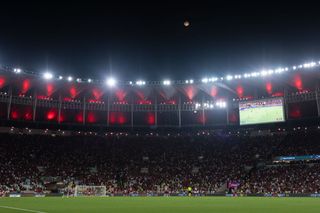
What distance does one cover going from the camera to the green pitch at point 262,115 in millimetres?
60969

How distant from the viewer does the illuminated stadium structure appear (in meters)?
63.9

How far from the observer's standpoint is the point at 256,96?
6994 cm

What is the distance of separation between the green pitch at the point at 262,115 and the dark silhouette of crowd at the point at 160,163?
21.1 feet

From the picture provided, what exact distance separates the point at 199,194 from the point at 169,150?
17332 mm

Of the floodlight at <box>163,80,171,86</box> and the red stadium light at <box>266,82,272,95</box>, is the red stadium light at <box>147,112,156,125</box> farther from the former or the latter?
the red stadium light at <box>266,82,272,95</box>

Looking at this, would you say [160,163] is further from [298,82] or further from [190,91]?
[298,82]

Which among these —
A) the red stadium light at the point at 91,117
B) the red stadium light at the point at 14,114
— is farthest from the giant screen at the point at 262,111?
the red stadium light at the point at 14,114

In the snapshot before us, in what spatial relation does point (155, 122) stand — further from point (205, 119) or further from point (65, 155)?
point (65, 155)

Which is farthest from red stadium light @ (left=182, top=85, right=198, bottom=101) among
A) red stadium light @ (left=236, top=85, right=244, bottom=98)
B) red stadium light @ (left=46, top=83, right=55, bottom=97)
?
red stadium light @ (left=46, top=83, right=55, bottom=97)

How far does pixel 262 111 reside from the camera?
6247 centimetres

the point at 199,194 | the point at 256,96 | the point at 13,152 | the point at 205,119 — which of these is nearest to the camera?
the point at 199,194

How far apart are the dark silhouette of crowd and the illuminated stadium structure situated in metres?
3.51

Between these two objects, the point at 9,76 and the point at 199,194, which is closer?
the point at 199,194

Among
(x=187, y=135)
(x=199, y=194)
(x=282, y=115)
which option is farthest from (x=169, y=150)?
(x=282, y=115)
